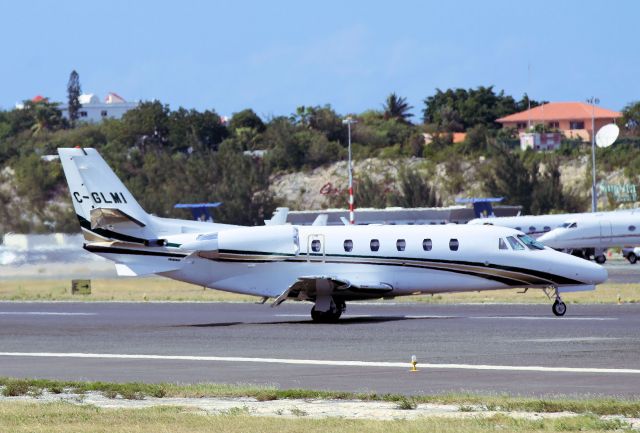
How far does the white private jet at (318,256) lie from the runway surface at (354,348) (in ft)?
3.20

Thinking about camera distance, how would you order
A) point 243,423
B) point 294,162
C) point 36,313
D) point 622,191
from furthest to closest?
point 294,162
point 622,191
point 36,313
point 243,423

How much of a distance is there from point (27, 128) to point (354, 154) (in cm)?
4864

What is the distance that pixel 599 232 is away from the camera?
→ 77312 millimetres

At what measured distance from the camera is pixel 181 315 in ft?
137

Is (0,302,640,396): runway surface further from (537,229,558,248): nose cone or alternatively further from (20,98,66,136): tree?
(20,98,66,136): tree

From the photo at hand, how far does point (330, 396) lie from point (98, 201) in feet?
61.1

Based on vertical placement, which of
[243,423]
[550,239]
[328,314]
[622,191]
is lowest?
[243,423]

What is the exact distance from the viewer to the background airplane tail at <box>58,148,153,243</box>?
36.2 meters

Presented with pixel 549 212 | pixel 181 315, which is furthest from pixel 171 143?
pixel 181 315

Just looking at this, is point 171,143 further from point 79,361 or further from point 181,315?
point 79,361

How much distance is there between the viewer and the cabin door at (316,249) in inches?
1422

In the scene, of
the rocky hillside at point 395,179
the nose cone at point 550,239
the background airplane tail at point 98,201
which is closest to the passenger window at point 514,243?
the background airplane tail at point 98,201

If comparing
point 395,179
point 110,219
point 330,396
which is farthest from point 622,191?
point 330,396

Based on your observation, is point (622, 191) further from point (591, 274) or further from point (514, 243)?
point (591, 274)
